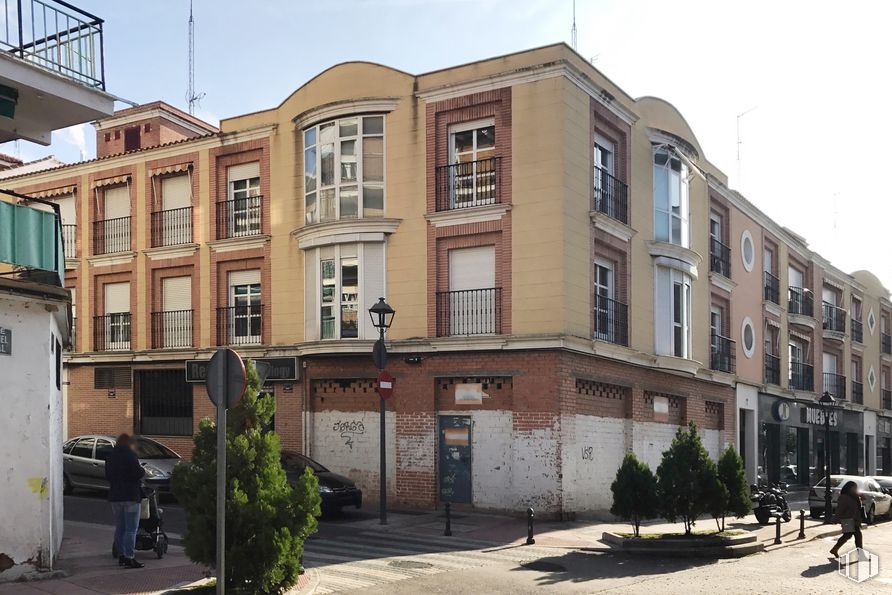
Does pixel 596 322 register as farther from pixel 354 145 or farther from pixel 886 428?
pixel 886 428

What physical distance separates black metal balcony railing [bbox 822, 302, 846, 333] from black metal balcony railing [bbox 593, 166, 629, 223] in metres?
21.4

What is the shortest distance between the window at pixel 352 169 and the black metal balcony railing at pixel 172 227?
5167 mm

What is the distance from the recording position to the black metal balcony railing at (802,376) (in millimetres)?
36969

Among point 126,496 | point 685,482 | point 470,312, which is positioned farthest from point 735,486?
point 126,496

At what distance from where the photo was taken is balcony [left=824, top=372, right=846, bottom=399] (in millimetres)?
40719

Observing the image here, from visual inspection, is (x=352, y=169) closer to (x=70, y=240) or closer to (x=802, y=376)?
(x=70, y=240)

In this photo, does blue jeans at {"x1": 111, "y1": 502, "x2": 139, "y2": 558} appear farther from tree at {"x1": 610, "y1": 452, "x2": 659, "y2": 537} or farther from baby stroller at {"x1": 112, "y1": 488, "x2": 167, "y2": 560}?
tree at {"x1": 610, "y1": 452, "x2": 659, "y2": 537}

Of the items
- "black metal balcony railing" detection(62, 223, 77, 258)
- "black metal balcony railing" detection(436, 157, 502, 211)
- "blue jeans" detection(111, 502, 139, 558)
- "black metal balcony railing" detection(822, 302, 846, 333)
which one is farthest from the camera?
"black metal balcony railing" detection(822, 302, 846, 333)

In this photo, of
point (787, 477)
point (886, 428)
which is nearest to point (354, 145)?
point (787, 477)

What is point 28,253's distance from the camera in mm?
11023

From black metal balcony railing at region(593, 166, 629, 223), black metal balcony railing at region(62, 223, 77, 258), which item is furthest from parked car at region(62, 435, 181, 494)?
black metal balcony railing at region(593, 166, 629, 223)

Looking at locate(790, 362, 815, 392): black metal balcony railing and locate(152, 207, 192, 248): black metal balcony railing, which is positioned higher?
locate(152, 207, 192, 248): black metal balcony railing

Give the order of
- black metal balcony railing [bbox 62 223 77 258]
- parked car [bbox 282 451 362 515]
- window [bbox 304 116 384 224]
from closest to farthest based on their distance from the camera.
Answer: parked car [bbox 282 451 362 515]
window [bbox 304 116 384 224]
black metal balcony railing [bbox 62 223 77 258]

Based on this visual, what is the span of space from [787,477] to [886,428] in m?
16.6
